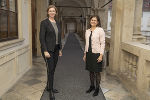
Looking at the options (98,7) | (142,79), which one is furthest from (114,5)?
(98,7)

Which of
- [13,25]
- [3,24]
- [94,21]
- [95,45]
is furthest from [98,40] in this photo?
[13,25]

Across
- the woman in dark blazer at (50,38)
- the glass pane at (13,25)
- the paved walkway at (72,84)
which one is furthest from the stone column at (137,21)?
the glass pane at (13,25)

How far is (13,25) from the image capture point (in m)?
4.55

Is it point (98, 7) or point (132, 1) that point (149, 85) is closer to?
point (132, 1)

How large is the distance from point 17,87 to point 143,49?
3.23 meters

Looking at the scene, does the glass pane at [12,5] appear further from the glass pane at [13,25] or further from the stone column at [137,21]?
the stone column at [137,21]

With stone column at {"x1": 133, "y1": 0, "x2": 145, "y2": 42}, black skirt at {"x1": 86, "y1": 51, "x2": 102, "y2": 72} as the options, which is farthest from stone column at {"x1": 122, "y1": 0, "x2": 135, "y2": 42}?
black skirt at {"x1": 86, "y1": 51, "x2": 102, "y2": 72}

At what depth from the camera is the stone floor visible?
3616 mm

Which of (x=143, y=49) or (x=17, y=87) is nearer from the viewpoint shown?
(x=143, y=49)

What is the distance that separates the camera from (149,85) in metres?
3.29

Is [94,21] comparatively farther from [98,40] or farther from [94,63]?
[94,63]

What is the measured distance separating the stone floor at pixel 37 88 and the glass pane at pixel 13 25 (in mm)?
1388

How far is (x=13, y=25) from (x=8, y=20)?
0.35m

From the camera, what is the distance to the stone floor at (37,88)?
3.62 meters
